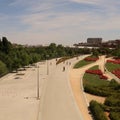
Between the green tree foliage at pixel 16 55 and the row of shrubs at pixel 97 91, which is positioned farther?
the green tree foliage at pixel 16 55

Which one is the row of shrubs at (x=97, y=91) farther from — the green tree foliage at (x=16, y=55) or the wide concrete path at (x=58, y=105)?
the green tree foliage at (x=16, y=55)

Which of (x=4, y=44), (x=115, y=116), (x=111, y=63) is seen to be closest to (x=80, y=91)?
(x=115, y=116)

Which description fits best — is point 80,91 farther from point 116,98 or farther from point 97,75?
point 97,75

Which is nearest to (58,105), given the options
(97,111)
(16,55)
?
(97,111)

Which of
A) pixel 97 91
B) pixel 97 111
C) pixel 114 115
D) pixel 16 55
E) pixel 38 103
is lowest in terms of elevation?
pixel 38 103

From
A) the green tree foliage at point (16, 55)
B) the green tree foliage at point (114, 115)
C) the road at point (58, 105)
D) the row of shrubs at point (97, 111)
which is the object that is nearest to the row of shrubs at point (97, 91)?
the road at point (58, 105)

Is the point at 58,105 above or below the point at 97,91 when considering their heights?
below

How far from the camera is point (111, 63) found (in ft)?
244

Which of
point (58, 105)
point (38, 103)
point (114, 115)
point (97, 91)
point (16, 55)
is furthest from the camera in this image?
point (16, 55)

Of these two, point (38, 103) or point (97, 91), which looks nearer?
point (38, 103)

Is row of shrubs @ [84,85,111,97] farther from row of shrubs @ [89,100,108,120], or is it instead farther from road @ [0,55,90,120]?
row of shrubs @ [89,100,108,120]

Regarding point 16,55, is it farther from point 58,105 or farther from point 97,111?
Answer: point 97,111

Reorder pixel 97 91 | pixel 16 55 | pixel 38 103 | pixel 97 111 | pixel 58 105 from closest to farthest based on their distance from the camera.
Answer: pixel 97 111
pixel 58 105
pixel 38 103
pixel 97 91
pixel 16 55

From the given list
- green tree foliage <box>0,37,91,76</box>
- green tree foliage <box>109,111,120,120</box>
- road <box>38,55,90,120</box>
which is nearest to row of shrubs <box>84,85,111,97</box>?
road <box>38,55,90,120</box>
